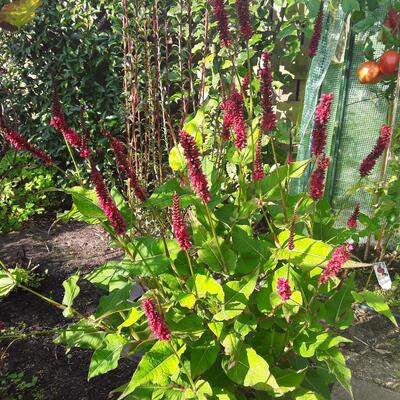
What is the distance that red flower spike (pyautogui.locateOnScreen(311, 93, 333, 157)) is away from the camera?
1129 millimetres

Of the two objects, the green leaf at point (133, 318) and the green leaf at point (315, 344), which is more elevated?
the green leaf at point (133, 318)

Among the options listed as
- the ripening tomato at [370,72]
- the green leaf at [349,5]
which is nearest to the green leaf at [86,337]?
the green leaf at [349,5]

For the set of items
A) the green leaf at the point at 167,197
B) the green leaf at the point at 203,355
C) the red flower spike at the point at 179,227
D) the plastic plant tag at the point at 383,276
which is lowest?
the plastic plant tag at the point at 383,276

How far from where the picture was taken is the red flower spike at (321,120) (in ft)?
3.70

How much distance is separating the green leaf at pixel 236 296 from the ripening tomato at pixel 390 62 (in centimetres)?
179

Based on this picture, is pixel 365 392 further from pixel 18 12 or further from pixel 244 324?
pixel 18 12

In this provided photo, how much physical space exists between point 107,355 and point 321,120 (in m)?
1.01

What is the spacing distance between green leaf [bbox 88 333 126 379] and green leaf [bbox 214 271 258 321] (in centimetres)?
35

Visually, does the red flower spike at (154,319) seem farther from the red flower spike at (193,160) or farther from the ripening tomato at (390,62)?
the ripening tomato at (390,62)

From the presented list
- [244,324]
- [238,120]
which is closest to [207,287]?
[244,324]

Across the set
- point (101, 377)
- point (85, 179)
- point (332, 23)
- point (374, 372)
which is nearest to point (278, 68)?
point (332, 23)

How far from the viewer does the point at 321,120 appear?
3.74 feet

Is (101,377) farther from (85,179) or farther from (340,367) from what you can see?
(85,179)

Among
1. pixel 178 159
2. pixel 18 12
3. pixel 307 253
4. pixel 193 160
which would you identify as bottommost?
pixel 307 253
